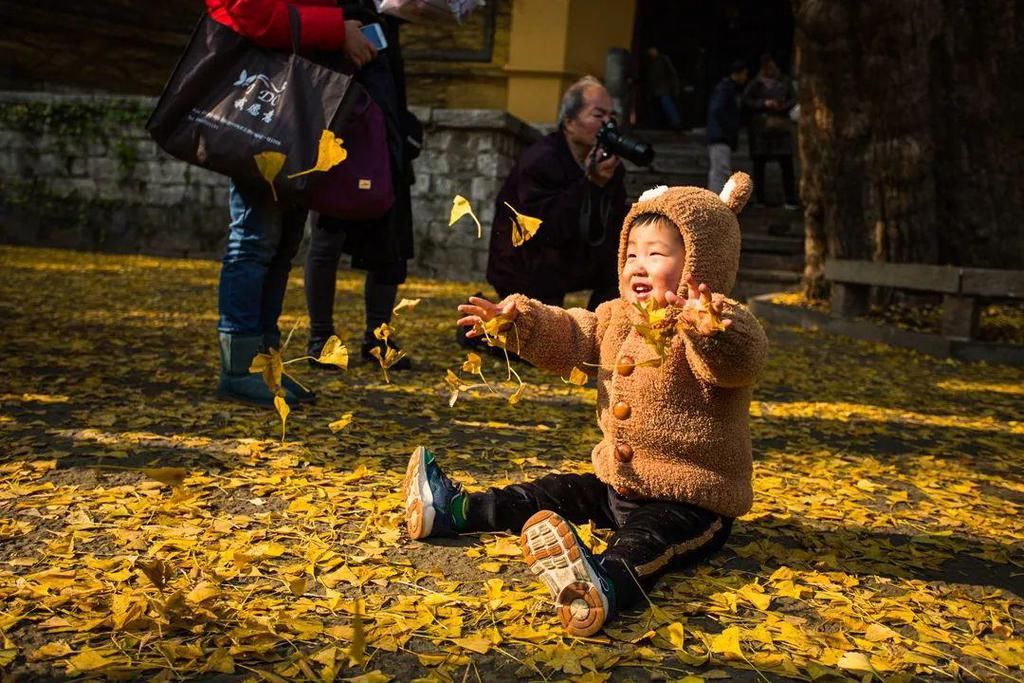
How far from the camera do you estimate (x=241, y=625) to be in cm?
205

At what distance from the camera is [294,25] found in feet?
11.8

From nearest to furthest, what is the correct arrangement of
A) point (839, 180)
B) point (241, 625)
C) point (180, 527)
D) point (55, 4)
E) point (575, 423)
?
1. point (241, 625)
2. point (180, 527)
3. point (575, 423)
4. point (839, 180)
5. point (55, 4)

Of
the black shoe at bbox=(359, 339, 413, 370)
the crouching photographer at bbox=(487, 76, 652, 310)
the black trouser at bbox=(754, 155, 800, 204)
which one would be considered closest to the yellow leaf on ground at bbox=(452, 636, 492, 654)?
the black shoe at bbox=(359, 339, 413, 370)

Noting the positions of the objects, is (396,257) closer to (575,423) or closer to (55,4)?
(575,423)

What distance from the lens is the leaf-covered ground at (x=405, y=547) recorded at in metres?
2.00

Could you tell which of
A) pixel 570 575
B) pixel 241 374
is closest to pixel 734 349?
pixel 570 575

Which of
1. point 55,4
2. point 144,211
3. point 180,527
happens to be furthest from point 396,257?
point 55,4

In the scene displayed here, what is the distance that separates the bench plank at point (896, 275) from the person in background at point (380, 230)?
15.0 ft

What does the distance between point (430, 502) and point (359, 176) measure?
1.50 metres

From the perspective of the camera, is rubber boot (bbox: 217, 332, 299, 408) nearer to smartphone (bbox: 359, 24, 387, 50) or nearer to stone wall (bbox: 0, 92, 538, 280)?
smartphone (bbox: 359, 24, 387, 50)

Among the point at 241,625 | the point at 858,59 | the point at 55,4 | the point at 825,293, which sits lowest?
the point at 241,625

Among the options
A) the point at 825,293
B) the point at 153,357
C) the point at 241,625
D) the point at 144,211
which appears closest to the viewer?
the point at 241,625

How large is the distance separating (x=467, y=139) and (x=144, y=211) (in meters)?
3.94

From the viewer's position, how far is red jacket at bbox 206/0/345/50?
352cm
